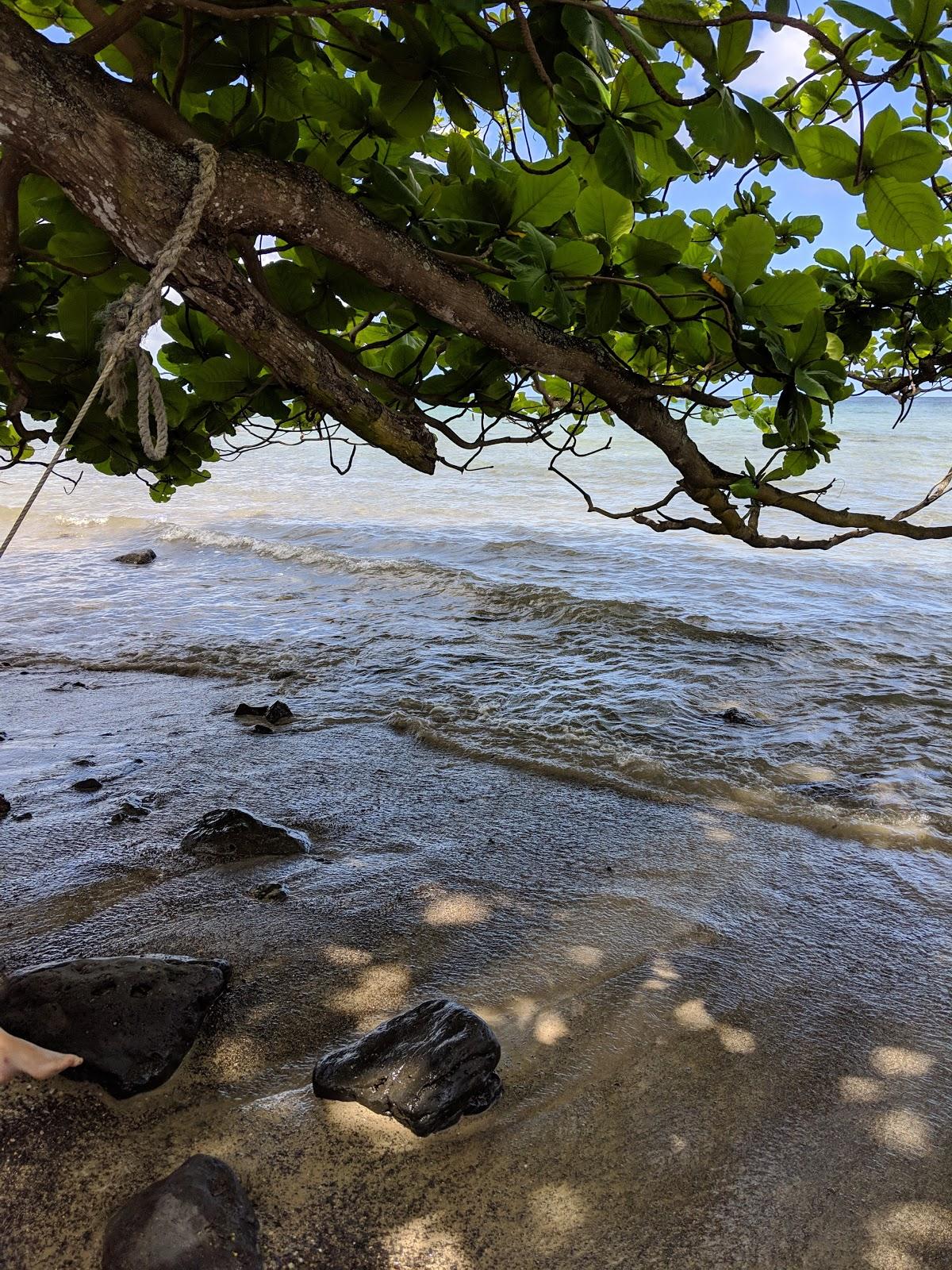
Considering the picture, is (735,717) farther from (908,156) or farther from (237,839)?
(908,156)

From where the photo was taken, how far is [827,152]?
145cm

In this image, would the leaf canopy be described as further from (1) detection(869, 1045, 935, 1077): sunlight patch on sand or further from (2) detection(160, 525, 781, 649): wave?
(2) detection(160, 525, 781, 649): wave

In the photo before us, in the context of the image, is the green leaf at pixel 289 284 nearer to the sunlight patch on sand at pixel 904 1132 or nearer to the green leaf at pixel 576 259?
the green leaf at pixel 576 259

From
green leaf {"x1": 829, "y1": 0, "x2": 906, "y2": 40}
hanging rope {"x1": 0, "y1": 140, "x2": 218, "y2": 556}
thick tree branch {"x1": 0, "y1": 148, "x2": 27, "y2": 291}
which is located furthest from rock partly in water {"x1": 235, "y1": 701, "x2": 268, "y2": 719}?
green leaf {"x1": 829, "y1": 0, "x2": 906, "y2": 40}

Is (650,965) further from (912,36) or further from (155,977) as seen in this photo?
(912,36)

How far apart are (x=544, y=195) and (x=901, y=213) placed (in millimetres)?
672

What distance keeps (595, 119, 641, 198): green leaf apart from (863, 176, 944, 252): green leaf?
39cm

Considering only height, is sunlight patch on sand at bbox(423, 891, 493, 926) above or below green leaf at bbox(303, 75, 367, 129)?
below

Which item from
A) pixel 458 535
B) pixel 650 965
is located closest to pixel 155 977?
→ pixel 650 965

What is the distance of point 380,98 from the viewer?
5.26 ft

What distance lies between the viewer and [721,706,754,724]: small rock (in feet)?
16.0

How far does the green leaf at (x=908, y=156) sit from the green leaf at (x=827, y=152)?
0.04 metres

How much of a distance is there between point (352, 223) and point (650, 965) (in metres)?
2.08

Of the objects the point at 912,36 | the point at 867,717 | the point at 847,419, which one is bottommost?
the point at 867,717
